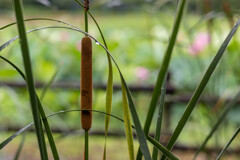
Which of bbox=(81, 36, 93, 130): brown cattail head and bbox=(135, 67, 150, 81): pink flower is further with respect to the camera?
bbox=(135, 67, 150, 81): pink flower

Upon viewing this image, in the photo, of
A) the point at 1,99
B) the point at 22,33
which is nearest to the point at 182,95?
the point at 1,99

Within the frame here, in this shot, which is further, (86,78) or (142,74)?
(142,74)

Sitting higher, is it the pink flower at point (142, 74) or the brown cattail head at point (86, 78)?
the pink flower at point (142, 74)

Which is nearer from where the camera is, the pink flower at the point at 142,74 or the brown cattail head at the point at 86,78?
the brown cattail head at the point at 86,78

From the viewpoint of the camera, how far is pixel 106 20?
531cm

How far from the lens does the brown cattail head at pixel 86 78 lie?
254 mm

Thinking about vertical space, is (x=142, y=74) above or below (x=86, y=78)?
above

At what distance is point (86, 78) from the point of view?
0.26 metres

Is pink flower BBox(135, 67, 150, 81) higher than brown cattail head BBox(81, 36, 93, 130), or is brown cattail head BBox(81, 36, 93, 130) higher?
pink flower BBox(135, 67, 150, 81)

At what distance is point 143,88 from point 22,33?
117 centimetres

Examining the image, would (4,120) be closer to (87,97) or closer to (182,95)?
(182,95)

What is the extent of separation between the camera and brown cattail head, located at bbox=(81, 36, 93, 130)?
0.25 meters

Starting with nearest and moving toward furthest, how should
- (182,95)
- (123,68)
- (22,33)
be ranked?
(22,33) → (182,95) → (123,68)

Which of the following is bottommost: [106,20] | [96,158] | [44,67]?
[96,158]
